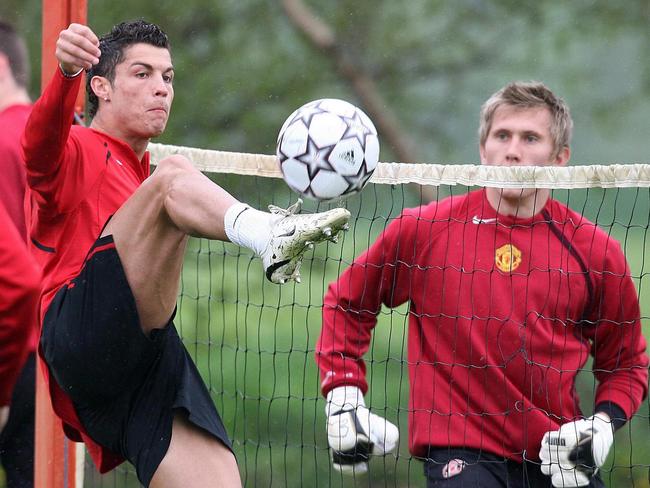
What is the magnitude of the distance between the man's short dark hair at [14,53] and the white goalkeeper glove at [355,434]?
266cm

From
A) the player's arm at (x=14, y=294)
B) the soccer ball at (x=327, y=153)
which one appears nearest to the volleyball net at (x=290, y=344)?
the player's arm at (x=14, y=294)

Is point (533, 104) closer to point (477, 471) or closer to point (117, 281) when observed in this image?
point (477, 471)

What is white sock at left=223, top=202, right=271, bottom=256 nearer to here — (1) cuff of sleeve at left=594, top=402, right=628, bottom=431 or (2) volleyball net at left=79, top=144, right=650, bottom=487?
(1) cuff of sleeve at left=594, top=402, right=628, bottom=431

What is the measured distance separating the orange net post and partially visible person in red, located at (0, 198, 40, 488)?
32 cm

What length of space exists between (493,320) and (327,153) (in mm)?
1277

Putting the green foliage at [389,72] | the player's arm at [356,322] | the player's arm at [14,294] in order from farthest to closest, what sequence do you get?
the green foliage at [389,72] < the player's arm at [14,294] < the player's arm at [356,322]

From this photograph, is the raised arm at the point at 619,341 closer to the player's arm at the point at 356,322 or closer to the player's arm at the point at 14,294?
the player's arm at the point at 356,322

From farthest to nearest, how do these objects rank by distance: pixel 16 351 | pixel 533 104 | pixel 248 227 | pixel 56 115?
pixel 16 351 → pixel 533 104 → pixel 56 115 → pixel 248 227

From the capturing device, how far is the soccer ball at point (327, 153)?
397 centimetres

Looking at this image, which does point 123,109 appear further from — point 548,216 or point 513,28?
point 513,28

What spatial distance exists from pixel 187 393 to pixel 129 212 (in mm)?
764

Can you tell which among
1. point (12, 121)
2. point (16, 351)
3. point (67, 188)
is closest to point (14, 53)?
point (12, 121)

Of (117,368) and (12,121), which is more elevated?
(12,121)

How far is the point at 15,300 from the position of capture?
5.77m
